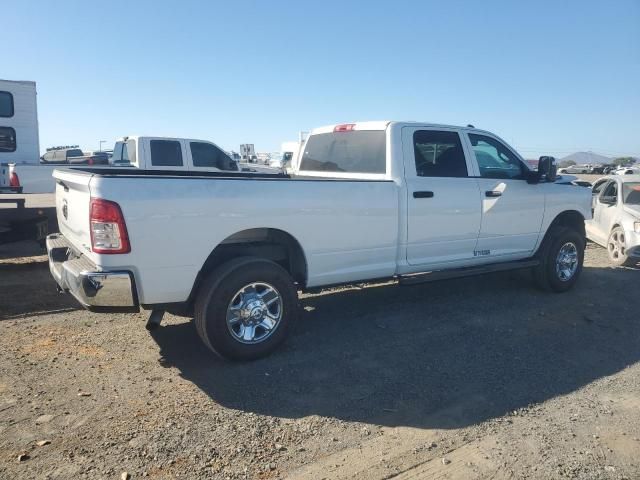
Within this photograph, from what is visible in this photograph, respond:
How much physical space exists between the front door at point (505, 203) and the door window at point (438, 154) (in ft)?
0.82

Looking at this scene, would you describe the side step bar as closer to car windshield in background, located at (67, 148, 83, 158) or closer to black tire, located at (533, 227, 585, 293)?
black tire, located at (533, 227, 585, 293)

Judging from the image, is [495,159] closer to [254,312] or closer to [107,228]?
[254,312]

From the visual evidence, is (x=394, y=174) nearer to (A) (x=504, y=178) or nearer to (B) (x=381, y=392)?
(A) (x=504, y=178)

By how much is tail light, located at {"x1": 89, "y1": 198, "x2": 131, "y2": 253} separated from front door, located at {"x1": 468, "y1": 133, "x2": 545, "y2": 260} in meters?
3.87

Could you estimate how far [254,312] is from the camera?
4227mm

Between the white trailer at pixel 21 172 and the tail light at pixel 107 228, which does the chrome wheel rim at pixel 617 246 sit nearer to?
the tail light at pixel 107 228

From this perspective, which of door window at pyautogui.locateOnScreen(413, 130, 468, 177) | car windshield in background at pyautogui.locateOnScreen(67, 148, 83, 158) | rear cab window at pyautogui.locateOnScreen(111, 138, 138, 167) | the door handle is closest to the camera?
the door handle

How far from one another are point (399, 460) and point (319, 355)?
5.17 feet

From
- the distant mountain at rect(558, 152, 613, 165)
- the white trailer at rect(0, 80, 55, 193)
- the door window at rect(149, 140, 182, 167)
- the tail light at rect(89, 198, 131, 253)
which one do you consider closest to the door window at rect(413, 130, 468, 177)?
the tail light at rect(89, 198, 131, 253)

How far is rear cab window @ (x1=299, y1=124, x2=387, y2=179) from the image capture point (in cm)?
543

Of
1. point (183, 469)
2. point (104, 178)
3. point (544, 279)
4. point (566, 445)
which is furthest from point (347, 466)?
point (544, 279)

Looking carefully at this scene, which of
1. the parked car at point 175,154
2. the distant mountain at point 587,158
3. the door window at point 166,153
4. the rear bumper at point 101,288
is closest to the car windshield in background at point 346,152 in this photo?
the rear bumper at point 101,288

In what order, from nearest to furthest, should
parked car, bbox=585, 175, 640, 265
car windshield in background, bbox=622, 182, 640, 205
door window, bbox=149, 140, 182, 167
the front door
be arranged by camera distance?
the front door, parked car, bbox=585, 175, 640, 265, car windshield in background, bbox=622, 182, 640, 205, door window, bbox=149, 140, 182, 167

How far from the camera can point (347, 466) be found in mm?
2926
